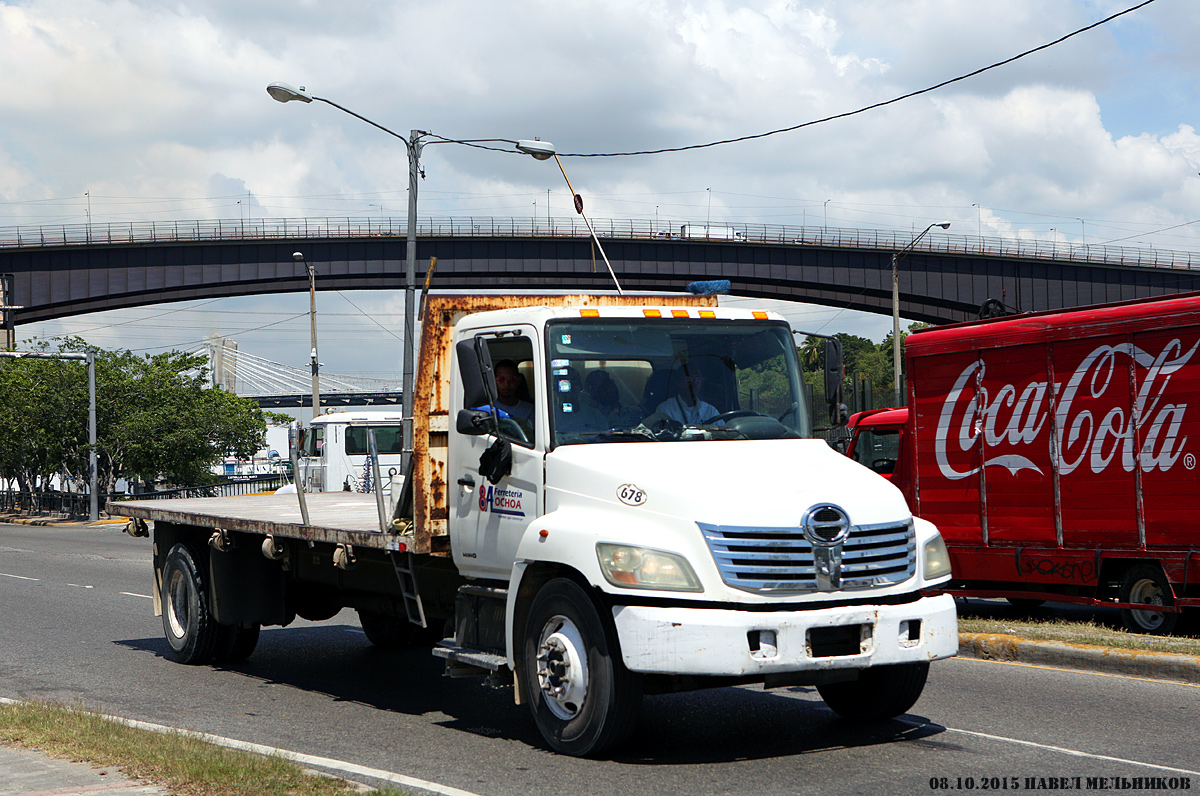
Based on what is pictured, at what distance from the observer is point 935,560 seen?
23.8 feet

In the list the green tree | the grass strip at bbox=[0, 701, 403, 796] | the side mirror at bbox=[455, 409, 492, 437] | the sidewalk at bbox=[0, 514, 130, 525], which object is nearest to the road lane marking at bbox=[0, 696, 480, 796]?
the grass strip at bbox=[0, 701, 403, 796]

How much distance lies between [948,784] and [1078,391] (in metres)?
7.28

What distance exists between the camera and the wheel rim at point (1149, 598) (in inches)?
478

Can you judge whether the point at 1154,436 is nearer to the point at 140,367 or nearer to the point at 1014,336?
the point at 1014,336

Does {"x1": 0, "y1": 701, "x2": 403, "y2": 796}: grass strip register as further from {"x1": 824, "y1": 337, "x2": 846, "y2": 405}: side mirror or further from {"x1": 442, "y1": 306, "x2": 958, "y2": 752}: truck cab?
{"x1": 824, "y1": 337, "x2": 846, "y2": 405}: side mirror

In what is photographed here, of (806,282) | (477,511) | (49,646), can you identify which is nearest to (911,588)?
(477,511)

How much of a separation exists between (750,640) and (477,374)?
7.42ft

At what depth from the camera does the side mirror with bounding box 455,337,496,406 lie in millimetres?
7383

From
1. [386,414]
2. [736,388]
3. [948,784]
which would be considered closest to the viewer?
[948,784]

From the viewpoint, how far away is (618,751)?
22.5 ft

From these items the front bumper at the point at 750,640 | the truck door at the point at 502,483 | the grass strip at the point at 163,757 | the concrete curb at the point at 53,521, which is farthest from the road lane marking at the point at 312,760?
the concrete curb at the point at 53,521

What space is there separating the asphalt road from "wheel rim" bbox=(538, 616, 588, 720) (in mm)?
312

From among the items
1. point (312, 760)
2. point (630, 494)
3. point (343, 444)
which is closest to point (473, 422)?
point (630, 494)

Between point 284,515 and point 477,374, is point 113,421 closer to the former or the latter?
point 284,515
